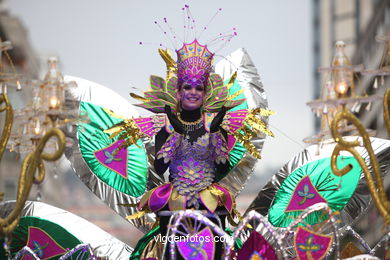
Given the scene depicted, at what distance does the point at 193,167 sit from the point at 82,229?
170 cm

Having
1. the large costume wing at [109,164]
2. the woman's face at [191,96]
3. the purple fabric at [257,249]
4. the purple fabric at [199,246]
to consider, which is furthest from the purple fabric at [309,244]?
the large costume wing at [109,164]

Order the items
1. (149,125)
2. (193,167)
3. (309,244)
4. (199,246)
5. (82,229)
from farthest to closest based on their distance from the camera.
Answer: (82,229), (149,125), (193,167), (199,246), (309,244)

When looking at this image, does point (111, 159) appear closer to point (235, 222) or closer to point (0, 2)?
point (235, 222)

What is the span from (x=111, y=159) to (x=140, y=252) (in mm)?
1541

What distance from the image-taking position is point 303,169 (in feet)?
32.3

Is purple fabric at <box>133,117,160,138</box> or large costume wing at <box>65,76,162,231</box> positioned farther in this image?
large costume wing at <box>65,76,162,231</box>

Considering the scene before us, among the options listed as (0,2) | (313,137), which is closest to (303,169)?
(313,137)

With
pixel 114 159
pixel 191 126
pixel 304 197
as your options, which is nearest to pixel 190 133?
pixel 191 126

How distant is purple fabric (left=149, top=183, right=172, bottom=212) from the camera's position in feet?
27.7

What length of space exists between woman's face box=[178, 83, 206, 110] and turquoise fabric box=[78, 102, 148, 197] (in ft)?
4.12

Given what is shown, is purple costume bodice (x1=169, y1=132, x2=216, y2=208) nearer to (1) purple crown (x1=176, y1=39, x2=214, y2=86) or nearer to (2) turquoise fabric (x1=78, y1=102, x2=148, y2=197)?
(1) purple crown (x1=176, y1=39, x2=214, y2=86)

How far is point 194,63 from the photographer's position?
874 centimetres

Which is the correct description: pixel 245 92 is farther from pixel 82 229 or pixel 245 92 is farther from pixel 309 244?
pixel 309 244

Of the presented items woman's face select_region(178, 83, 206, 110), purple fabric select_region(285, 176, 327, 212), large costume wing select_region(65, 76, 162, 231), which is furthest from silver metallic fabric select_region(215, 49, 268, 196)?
woman's face select_region(178, 83, 206, 110)
